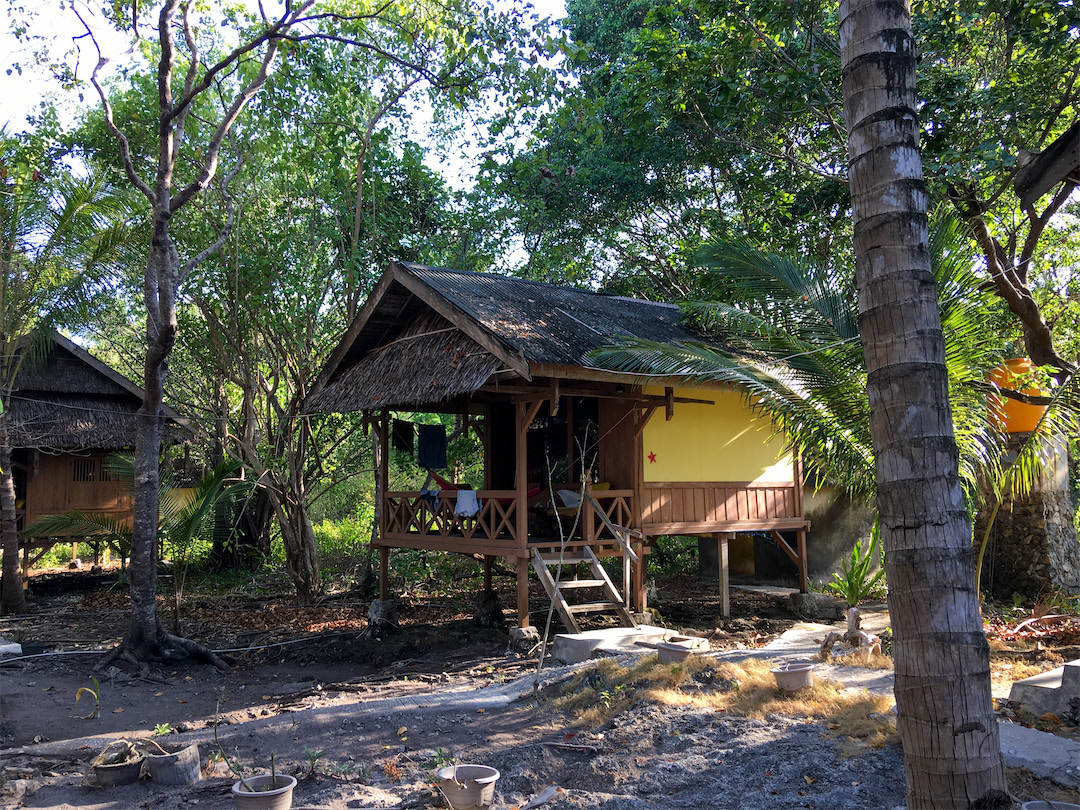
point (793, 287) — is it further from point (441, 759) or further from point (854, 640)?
point (441, 759)

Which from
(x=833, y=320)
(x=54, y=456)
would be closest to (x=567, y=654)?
(x=833, y=320)

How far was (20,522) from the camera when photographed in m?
15.2

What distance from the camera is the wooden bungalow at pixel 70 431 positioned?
14.8 m

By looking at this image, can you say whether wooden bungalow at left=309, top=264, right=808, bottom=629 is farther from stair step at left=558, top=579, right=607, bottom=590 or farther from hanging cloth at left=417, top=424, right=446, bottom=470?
hanging cloth at left=417, top=424, right=446, bottom=470

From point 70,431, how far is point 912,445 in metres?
15.4

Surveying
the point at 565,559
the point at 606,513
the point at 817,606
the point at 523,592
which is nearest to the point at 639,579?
the point at 606,513

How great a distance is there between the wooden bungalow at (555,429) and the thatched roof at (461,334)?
3 centimetres

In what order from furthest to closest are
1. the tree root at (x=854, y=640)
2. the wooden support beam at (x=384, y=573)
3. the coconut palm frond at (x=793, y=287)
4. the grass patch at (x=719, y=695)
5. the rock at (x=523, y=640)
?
the wooden support beam at (x=384, y=573) < the rock at (x=523, y=640) < the coconut palm frond at (x=793, y=287) < the tree root at (x=854, y=640) < the grass patch at (x=719, y=695)

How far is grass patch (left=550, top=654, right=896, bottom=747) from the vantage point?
17.3ft

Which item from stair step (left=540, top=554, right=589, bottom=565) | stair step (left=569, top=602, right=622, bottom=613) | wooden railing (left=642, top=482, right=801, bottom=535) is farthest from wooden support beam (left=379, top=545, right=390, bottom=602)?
wooden railing (left=642, top=482, right=801, bottom=535)

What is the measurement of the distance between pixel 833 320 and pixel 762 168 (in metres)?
5.07

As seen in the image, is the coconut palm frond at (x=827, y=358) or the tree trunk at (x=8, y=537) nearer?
the coconut palm frond at (x=827, y=358)

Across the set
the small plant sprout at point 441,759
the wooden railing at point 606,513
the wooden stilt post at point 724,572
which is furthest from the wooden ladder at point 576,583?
the small plant sprout at point 441,759

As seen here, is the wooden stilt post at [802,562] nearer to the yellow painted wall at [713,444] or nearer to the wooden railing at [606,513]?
the yellow painted wall at [713,444]
